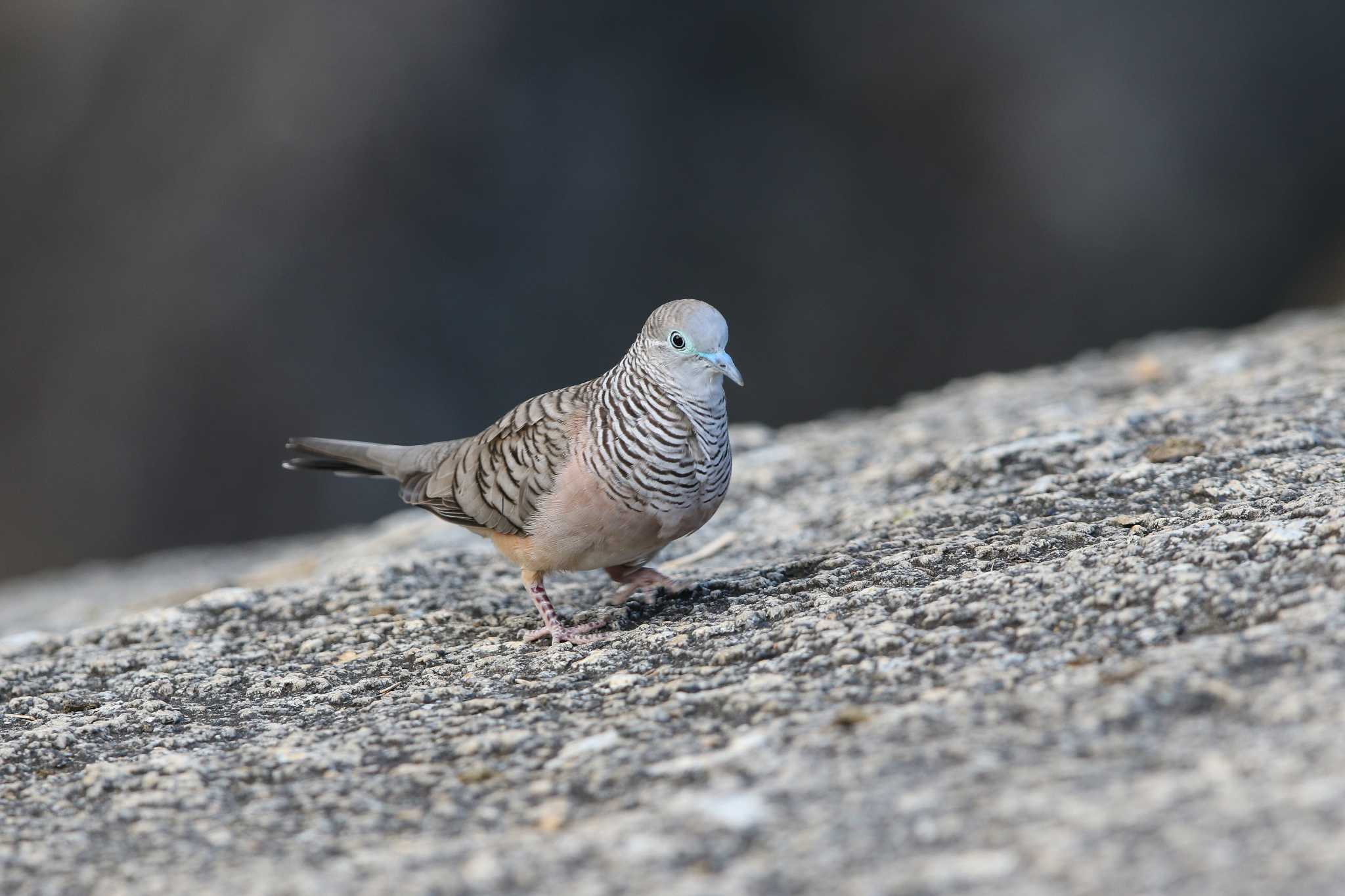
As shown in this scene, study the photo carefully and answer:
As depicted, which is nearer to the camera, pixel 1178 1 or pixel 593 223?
pixel 593 223

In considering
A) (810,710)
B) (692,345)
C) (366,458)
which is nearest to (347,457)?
(366,458)

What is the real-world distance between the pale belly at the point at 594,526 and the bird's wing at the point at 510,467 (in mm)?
73

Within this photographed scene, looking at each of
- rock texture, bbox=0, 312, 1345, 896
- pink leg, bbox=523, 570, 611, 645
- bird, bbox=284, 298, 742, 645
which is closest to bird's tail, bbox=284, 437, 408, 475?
rock texture, bbox=0, 312, 1345, 896

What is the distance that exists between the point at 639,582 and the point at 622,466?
55 cm

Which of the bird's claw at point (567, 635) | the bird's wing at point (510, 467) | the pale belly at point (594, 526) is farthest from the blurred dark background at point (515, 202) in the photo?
the bird's claw at point (567, 635)

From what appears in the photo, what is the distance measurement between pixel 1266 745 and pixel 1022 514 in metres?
1.98

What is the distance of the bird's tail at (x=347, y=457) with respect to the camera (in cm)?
480

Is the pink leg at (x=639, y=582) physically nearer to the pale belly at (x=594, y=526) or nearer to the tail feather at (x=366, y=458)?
the pale belly at (x=594, y=526)

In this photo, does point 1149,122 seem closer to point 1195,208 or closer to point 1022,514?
point 1195,208

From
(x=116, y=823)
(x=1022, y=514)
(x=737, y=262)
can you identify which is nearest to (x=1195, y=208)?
(x=737, y=262)

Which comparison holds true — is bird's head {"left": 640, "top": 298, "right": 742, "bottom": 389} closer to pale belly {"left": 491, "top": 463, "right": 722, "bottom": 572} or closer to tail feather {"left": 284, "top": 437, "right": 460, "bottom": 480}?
pale belly {"left": 491, "top": 463, "right": 722, "bottom": 572}

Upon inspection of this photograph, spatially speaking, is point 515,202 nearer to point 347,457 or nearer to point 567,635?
point 347,457

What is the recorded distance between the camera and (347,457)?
4.87 metres

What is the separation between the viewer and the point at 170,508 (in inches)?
401
